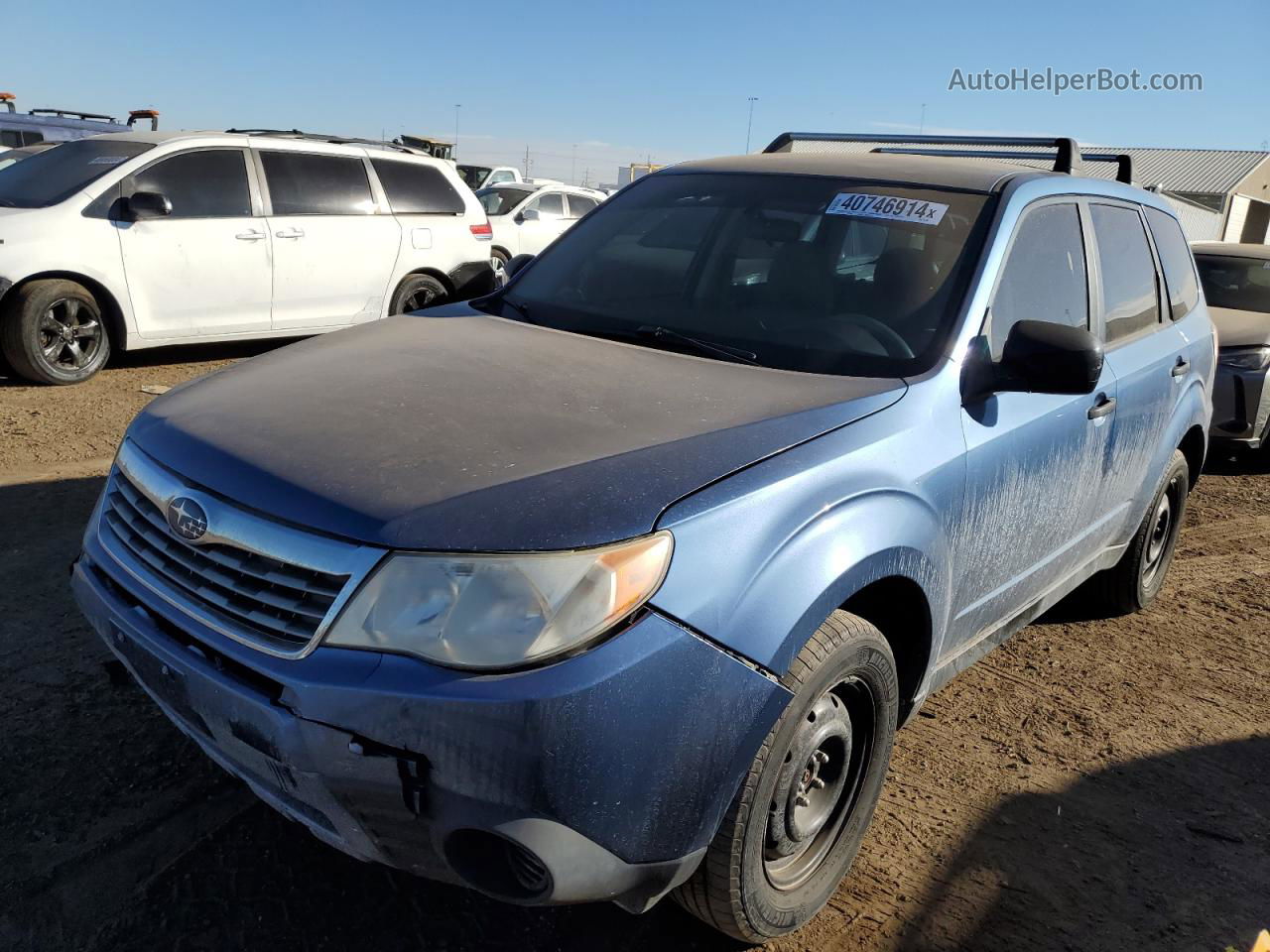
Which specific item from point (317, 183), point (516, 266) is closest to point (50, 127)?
point (317, 183)

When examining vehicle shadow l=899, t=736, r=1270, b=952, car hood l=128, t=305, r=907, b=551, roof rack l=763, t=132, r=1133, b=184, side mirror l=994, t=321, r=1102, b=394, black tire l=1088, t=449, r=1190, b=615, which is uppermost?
roof rack l=763, t=132, r=1133, b=184

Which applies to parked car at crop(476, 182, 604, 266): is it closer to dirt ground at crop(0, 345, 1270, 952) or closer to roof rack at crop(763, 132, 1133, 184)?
roof rack at crop(763, 132, 1133, 184)

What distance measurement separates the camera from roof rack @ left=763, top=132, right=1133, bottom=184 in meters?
3.62

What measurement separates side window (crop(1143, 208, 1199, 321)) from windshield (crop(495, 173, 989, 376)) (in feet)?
5.26

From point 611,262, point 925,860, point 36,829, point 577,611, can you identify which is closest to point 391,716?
point 577,611

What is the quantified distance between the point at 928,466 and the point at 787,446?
0.50m

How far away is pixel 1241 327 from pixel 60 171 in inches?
347

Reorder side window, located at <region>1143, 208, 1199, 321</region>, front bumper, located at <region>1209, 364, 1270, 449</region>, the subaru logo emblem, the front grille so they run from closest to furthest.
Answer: the front grille < the subaru logo emblem < side window, located at <region>1143, 208, 1199, 321</region> < front bumper, located at <region>1209, 364, 1270, 449</region>

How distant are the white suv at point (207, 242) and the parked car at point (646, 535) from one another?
4.77 meters

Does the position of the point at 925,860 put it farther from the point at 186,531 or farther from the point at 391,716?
the point at 186,531

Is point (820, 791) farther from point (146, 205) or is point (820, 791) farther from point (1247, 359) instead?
point (146, 205)

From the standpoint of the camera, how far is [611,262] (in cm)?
339

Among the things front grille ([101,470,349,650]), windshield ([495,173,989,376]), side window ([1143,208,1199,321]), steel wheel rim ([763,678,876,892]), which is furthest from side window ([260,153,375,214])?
steel wheel rim ([763,678,876,892])

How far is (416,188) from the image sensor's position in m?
9.02
